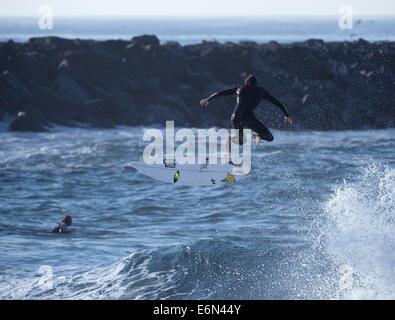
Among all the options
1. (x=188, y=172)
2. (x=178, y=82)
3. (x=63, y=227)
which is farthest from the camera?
(x=178, y=82)

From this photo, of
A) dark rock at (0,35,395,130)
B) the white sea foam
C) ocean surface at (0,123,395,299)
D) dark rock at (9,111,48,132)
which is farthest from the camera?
dark rock at (0,35,395,130)

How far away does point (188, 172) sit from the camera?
17.0 meters

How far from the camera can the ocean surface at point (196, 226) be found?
14406mm

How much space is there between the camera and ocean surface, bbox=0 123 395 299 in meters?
14.4

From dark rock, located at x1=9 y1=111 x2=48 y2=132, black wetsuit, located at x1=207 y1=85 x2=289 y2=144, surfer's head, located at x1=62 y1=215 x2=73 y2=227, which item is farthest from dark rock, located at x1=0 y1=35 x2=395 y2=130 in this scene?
black wetsuit, located at x1=207 y1=85 x2=289 y2=144

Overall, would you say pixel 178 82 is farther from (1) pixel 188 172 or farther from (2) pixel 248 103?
(2) pixel 248 103

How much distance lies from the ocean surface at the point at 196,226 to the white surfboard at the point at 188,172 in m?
1.80

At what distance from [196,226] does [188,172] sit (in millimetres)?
3749

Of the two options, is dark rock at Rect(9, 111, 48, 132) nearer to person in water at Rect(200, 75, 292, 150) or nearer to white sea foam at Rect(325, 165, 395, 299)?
white sea foam at Rect(325, 165, 395, 299)

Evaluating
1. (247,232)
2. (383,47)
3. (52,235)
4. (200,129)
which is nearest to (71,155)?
(200,129)

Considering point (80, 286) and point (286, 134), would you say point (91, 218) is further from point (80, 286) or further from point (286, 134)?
point (286, 134)

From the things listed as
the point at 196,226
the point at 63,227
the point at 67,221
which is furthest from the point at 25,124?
the point at 196,226

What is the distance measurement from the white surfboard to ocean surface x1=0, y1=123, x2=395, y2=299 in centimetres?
180

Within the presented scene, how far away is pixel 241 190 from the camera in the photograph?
25391 mm
